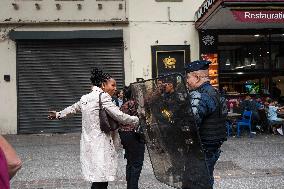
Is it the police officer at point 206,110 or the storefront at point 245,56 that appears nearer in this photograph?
the police officer at point 206,110

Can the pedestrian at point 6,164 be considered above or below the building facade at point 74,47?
below

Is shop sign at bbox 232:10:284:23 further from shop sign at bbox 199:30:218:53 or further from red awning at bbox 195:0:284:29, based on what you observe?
shop sign at bbox 199:30:218:53

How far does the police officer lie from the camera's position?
14.7 feet

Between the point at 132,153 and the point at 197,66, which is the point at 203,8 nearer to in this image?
the point at 132,153

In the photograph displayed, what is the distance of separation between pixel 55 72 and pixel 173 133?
1168 cm

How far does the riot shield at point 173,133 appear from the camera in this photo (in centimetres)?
441

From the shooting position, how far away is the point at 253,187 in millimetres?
7309

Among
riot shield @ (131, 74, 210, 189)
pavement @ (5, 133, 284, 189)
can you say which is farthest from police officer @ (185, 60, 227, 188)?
pavement @ (5, 133, 284, 189)

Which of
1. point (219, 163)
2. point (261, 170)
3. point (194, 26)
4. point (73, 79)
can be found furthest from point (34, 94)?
point (261, 170)

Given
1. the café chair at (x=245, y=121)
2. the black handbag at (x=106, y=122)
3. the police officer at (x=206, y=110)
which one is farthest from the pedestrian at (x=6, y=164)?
the café chair at (x=245, y=121)

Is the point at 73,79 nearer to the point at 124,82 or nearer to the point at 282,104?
the point at 124,82

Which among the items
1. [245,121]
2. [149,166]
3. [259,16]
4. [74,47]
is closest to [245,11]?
[259,16]

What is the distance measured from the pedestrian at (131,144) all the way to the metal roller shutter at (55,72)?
987 cm

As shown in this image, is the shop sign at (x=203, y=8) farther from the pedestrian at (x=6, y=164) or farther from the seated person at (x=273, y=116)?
the pedestrian at (x=6, y=164)
